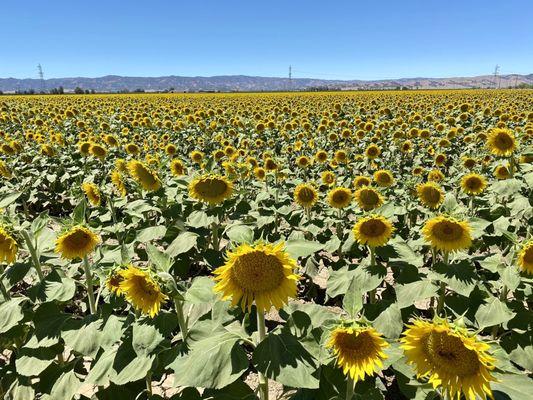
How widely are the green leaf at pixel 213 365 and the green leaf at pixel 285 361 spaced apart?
0.41ft

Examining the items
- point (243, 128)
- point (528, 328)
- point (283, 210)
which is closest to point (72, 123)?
point (243, 128)

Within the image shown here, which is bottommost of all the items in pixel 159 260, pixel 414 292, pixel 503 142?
pixel 414 292

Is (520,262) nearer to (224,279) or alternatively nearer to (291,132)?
(224,279)

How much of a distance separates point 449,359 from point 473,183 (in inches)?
150

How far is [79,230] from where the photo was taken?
2.97 metres

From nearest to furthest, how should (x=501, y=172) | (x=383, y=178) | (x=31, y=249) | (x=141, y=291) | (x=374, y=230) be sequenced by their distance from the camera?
(x=141, y=291) < (x=31, y=249) < (x=374, y=230) < (x=501, y=172) < (x=383, y=178)

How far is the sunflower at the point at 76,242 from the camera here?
2.95 m

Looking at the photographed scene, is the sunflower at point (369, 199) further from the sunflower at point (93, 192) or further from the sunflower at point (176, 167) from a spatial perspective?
the sunflower at point (93, 192)

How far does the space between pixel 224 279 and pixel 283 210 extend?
291cm

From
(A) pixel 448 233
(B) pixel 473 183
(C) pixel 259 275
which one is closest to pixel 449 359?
(C) pixel 259 275

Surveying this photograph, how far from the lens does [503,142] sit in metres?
5.53

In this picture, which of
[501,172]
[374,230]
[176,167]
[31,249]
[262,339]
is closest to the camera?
[262,339]

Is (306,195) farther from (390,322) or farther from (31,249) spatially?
(31,249)

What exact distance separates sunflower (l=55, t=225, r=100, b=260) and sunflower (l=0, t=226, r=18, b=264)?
293 mm
